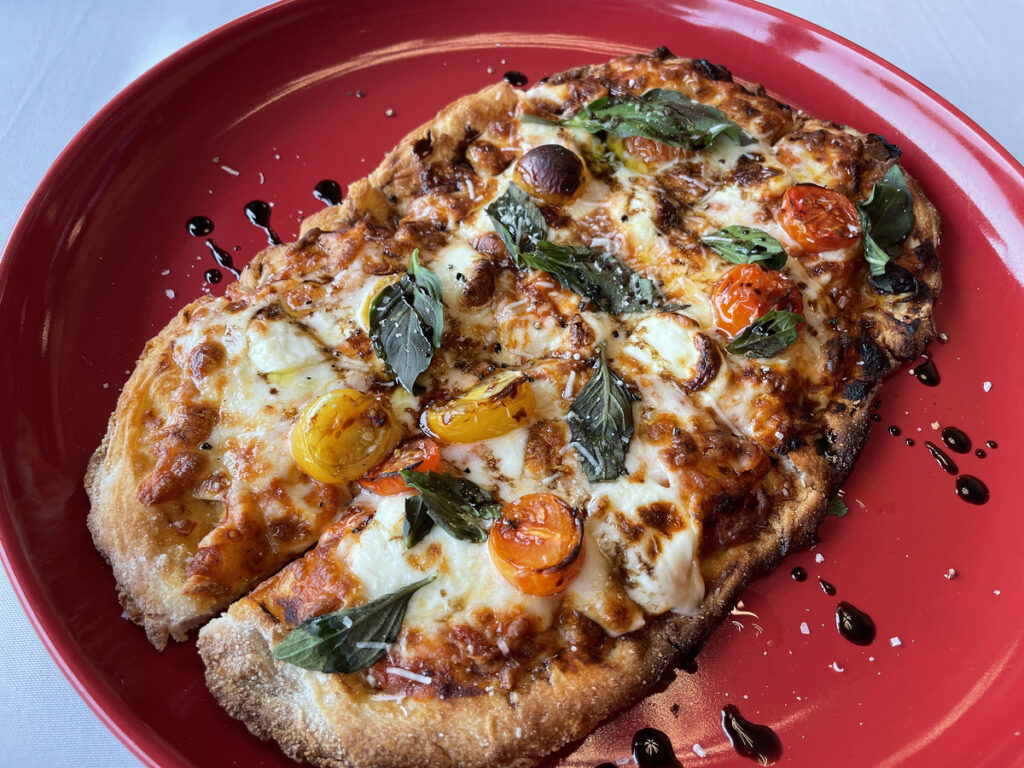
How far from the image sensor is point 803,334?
135 inches

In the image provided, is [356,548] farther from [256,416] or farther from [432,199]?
[432,199]

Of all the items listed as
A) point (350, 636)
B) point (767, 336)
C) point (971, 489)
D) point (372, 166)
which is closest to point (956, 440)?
point (971, 489)

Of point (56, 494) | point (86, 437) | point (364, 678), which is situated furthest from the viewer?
point (86, 437)

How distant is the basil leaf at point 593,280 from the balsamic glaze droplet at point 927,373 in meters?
1.45

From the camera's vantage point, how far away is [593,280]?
345cm

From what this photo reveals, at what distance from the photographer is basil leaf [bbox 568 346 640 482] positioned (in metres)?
2.99

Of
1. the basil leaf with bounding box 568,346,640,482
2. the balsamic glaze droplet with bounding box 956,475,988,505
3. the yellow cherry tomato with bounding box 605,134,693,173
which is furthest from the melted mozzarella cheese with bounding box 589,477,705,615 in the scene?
the yellow cherry tomato with bounding box 605,134,693,173

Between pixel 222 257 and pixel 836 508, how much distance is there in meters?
3.24

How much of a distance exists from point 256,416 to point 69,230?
1.83 metres

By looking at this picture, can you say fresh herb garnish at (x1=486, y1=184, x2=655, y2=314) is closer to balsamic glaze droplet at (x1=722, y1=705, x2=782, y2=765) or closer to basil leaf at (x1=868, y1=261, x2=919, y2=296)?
basil leaf at (x1=868, y1=261, x2=919, y2=296)

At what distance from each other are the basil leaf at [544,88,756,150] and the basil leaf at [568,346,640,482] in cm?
136

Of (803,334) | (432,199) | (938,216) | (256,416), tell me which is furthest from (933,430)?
(256,416)

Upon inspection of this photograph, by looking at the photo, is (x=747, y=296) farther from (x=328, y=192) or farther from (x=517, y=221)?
(x=328, y=192)

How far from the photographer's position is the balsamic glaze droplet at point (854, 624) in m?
3.34
